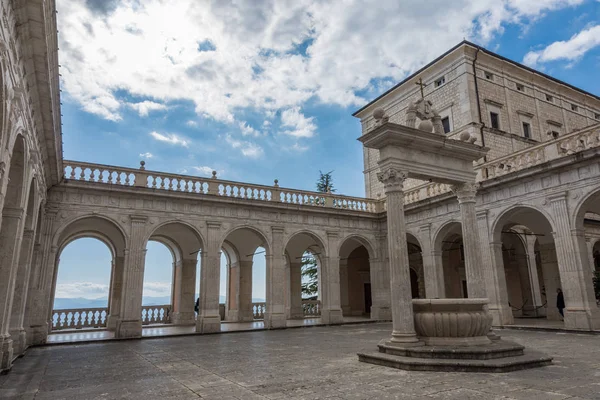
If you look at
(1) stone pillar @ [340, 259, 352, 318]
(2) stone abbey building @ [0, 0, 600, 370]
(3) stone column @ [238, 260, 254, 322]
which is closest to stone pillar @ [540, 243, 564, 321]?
(2) stone abbey building @ [0, 0, 600, 370]

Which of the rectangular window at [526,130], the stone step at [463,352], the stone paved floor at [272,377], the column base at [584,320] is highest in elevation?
the rectangular window at [526,130]

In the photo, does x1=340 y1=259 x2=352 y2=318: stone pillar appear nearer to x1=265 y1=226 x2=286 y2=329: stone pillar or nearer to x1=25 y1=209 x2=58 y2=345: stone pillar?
x1=265 y1=226 x2=286 y2=329: stone pillar

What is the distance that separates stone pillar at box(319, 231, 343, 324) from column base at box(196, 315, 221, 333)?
19.2 feet

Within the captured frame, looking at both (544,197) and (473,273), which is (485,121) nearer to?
(544,197)

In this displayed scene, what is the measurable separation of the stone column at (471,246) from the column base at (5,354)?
35.2 ft

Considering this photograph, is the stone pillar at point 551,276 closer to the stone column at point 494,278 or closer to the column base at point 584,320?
the stone column at point 494,278

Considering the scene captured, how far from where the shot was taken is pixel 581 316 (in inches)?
563

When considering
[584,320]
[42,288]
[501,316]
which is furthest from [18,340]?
[584,320]

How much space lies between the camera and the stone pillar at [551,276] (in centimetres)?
2050

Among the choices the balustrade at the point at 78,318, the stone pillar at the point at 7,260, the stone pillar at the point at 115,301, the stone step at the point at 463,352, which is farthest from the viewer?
the balustrade at the point at 78,318

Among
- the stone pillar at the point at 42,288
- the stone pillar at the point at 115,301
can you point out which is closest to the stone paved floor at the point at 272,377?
the stone pillar at the point at 42,288

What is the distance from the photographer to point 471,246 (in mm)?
10570

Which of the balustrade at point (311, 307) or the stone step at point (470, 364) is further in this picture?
the balustrade at point (311, 307)

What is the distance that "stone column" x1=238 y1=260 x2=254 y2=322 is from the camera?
79.7ft
